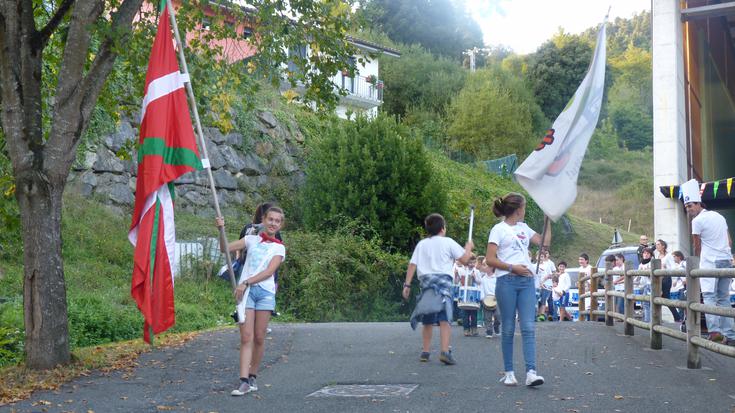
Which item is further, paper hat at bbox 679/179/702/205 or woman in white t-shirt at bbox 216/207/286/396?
paper hat at bbox 679/179/702/205

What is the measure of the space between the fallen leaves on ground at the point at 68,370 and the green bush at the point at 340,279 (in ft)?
36.6

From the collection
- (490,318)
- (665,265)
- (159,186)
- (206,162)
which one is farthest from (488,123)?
(206,162)

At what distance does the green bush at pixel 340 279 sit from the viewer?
24.4 metres

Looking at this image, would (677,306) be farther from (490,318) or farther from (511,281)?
(490,318)

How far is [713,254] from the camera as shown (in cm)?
1238

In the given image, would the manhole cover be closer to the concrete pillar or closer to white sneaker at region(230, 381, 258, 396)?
white sneaker at region(230, 381, 258, 396)

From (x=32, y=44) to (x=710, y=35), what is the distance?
2305cm

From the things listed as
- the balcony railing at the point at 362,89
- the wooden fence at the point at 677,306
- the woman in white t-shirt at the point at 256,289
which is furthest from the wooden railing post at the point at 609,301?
the balcony railing at the point at 362,89

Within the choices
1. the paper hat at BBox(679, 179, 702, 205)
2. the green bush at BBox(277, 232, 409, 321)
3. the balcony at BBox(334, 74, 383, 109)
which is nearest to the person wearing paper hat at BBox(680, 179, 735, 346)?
the paper hat at BBox(679, 179, 702, 205)

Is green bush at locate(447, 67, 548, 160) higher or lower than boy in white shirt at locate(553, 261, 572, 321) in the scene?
higher

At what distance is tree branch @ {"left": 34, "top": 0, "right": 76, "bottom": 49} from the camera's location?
1097 centimetres

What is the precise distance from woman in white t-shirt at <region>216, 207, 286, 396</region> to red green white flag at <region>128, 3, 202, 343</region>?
44.0 inches

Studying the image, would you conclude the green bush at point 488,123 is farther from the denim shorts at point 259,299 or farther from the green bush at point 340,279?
the denim shorts at point 259,299

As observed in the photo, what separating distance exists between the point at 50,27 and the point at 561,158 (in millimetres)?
5969
